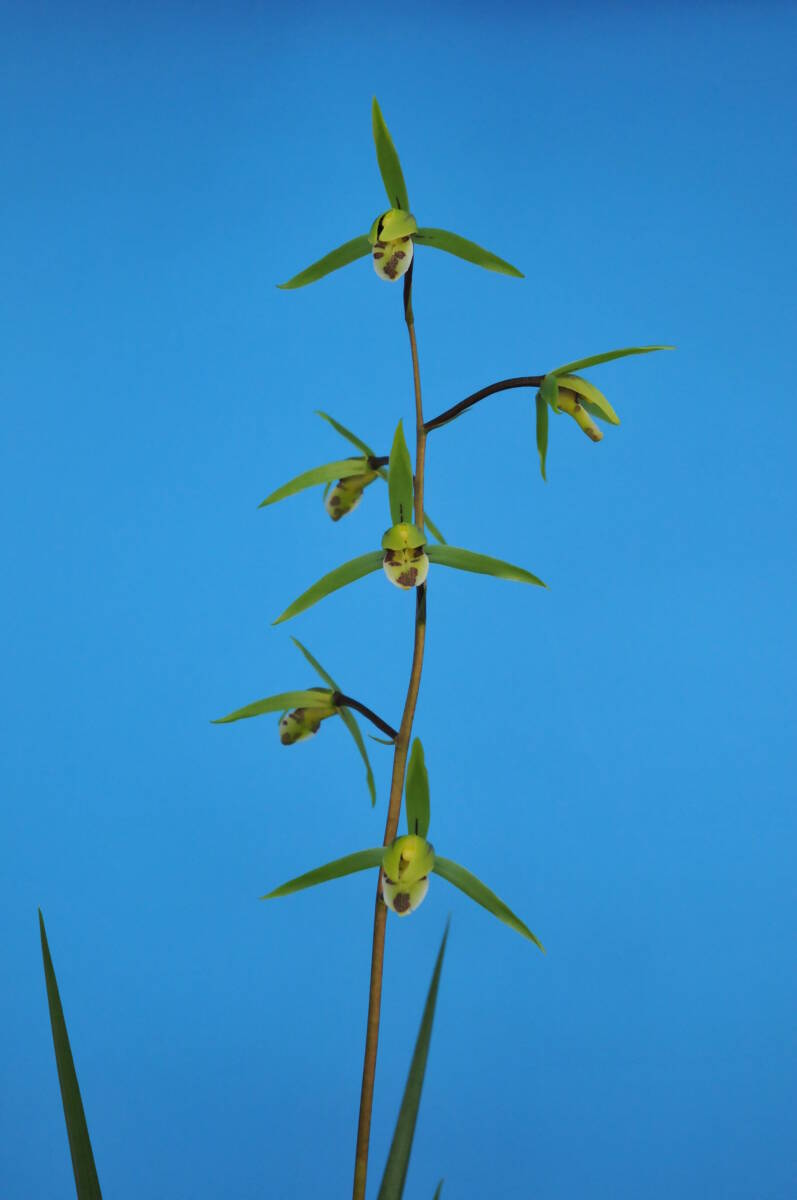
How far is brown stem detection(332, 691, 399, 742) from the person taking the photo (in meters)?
0.94

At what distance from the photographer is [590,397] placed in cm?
93

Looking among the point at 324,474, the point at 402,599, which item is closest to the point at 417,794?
the point at 324,474

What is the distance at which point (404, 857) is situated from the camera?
91 cm

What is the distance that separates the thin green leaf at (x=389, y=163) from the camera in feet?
2.96

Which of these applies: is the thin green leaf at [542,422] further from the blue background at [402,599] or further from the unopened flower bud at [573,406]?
the blue background at [402,599]

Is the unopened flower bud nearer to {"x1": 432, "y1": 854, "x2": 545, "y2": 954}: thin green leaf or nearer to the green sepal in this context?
the green sepal

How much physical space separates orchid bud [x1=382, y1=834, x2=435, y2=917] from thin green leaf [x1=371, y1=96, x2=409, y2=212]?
1.77 ft

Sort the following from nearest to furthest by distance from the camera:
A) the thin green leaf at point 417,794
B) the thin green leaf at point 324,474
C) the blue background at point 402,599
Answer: the thin green leaf at point 417,794, the thin green leaf at point 324,474, the blue background at point 402,599

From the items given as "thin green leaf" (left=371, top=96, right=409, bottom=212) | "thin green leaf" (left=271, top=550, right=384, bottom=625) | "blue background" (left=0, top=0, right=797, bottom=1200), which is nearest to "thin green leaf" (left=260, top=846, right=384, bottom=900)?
"thin green leaf" (left=271, top=550, right=384, bottom=625)

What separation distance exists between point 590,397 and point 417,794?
0.37 m

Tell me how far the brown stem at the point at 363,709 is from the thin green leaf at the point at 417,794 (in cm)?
5

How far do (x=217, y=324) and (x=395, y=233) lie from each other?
118 cm

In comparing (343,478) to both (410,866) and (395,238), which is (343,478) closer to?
(395,238)

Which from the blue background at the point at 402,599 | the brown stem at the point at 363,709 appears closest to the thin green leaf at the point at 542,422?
the brown stem at the point at 363,709
